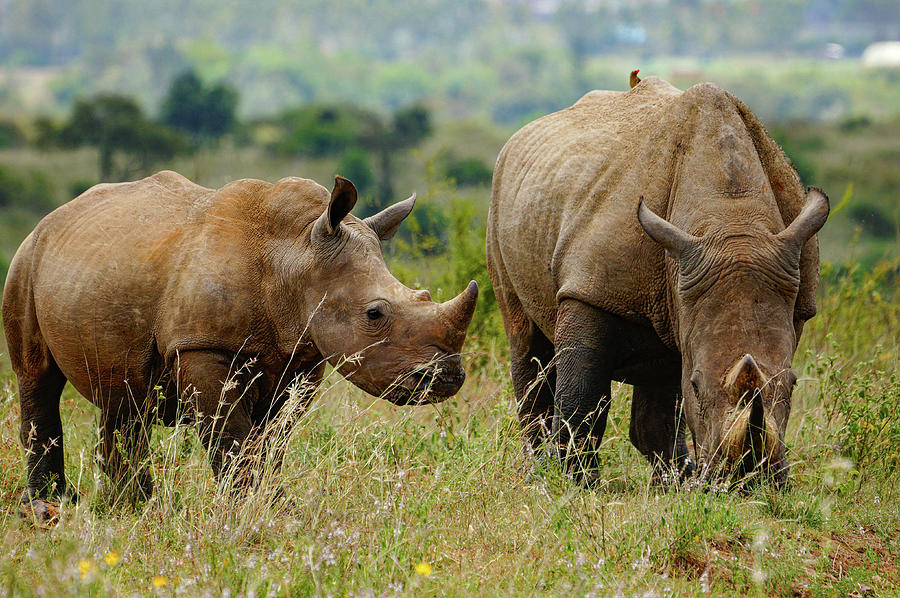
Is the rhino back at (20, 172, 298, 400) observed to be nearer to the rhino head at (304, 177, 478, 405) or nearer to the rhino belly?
the rhino belly

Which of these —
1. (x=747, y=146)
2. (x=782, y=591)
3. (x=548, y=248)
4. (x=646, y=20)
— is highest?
(x=747, y=146)

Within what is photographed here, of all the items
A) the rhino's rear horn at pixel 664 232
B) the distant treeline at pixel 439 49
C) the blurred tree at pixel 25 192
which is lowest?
the distant treeline at pixel 439 49

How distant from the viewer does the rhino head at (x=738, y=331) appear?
17.5ft

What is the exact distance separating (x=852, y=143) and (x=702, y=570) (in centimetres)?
5053

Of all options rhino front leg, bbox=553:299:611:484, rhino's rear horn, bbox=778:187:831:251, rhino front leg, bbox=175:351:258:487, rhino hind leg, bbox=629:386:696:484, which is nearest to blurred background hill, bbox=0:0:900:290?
rhino hind leg, bbox=629:386:696:484

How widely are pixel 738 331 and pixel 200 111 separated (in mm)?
49201

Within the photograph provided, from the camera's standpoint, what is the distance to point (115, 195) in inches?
261

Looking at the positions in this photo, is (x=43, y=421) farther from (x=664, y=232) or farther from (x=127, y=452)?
(x=664, y=232)

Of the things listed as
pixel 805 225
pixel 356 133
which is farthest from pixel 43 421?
pixel 356 133

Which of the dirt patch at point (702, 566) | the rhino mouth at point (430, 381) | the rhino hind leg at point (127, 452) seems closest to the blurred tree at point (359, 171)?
the rhino hind leg at point (127, 452)

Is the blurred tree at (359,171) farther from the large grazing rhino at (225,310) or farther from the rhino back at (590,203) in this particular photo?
the large grazing rhino at (225,310)

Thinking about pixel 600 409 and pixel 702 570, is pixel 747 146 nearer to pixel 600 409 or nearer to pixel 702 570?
pixel 600 409

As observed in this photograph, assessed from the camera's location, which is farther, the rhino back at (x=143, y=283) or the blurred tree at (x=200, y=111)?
the blurred tree at (x=200, y=111)

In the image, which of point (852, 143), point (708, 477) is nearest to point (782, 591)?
point (708, 477)
